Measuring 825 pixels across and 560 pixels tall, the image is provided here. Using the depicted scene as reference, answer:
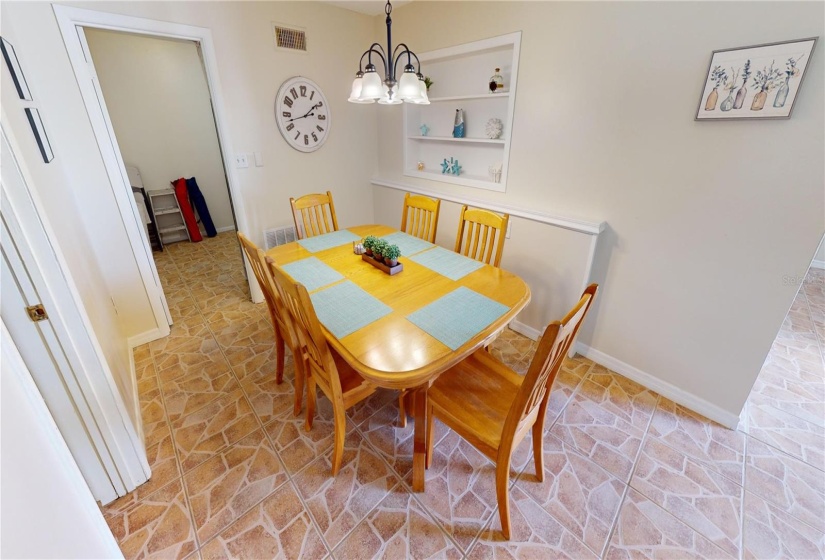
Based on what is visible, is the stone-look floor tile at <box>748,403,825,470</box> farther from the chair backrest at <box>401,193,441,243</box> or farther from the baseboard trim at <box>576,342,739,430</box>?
the chair backrest at <box>401,193,441,243</box>

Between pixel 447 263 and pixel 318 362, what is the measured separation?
0.96 meters

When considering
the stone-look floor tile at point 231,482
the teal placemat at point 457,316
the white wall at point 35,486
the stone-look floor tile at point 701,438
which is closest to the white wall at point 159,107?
the stone-look floor tile at point 231,482

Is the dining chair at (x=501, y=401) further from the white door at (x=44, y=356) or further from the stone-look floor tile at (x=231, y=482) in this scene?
the white door at (x=44, y=356)

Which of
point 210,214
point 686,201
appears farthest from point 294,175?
point 686,201

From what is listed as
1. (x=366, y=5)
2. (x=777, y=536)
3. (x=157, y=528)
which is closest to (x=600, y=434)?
(x=777, y=536)

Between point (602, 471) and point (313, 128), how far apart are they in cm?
338

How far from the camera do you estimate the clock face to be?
2.92 m

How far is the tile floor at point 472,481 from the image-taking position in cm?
141

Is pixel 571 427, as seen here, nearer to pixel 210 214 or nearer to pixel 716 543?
pixel 716 543

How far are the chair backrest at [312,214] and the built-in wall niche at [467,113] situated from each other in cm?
105

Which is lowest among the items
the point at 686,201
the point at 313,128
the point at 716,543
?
the point at 716,543

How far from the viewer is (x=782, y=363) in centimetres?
246

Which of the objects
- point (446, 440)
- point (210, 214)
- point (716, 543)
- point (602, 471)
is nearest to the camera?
point (716, 543)

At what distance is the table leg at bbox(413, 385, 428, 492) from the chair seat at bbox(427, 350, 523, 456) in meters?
0.05
